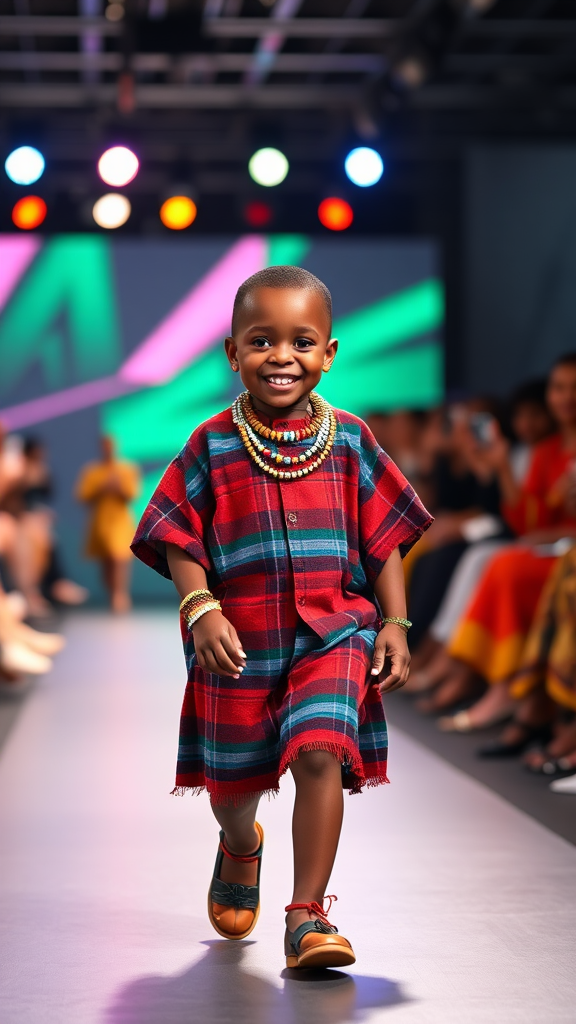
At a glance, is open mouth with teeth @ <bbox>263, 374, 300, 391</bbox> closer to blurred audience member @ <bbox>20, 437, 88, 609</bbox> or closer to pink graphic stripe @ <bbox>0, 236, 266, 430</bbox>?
blurred audience member @ <bbox>20, 437, 88, 609</bbox>

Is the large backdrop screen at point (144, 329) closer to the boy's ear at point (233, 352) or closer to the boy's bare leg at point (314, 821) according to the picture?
the boy's ear at point (233, 352)

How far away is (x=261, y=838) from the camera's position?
2291mm

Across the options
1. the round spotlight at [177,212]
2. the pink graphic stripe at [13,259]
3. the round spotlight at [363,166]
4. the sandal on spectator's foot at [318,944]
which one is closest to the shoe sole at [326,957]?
the sandal on spectator's foot at [318,944]

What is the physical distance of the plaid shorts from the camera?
2041mm

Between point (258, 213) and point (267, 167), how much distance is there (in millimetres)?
645

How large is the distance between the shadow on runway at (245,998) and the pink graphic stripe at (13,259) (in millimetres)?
9131

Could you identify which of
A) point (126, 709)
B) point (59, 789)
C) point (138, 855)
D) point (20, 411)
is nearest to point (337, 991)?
point (138, 855)

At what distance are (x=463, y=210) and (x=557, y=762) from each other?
668 centimetres

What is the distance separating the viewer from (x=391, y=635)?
2.11 meters

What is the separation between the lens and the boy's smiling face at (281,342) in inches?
81.7

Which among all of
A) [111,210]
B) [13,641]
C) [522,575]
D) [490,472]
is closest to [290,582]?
[522,575]

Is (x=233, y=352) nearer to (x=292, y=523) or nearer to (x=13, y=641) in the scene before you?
(x=292, y=523)

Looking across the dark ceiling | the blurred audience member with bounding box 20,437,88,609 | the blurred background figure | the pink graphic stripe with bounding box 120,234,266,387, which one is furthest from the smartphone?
the pink graphic stripe with bounding box 120,234,266,387

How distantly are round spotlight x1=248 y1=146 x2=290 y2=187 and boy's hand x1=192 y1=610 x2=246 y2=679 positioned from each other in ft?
16.9
